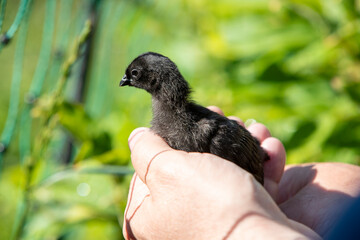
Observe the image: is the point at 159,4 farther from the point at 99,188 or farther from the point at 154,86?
the point at 154,86

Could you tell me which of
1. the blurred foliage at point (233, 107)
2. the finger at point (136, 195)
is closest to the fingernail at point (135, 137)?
the finger at point (136, 195)

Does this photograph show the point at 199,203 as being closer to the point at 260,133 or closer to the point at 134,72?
the point at 134,72

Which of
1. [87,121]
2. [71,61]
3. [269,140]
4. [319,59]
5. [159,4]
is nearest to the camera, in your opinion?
[71,61]

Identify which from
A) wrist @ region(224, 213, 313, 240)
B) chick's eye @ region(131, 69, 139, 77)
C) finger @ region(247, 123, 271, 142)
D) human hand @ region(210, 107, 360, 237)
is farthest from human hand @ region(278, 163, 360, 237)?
chick's eye @ region(131, 69, 139, 77)

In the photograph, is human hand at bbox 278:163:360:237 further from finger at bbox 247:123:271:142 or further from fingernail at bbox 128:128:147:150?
fingernail at bbox 128:128:147:150

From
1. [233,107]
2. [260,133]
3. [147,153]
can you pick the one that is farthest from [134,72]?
[233,107]

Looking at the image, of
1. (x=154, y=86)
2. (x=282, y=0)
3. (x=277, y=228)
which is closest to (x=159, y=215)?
(x=277, y=228)
